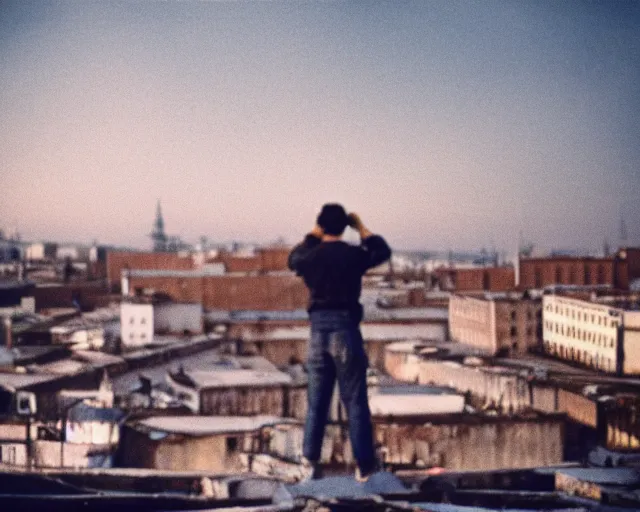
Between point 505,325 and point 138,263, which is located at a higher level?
point 138,263

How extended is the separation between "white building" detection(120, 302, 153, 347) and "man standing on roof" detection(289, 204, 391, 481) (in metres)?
6.62

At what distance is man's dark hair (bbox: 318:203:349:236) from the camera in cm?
268

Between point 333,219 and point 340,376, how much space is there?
51 centimetres

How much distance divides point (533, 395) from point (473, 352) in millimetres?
1906

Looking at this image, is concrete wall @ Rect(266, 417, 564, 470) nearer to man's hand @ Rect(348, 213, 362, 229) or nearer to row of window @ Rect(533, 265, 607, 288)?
row of window @ Rect(533, 265, 607, 288)

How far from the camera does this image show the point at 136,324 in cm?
930

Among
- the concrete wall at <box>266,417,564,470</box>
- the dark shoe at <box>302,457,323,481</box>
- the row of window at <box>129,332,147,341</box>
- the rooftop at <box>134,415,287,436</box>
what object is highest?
the dark shoe at <box>302,457,323,481</box>

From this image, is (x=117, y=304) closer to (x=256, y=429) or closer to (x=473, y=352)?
(x=473, y=352)

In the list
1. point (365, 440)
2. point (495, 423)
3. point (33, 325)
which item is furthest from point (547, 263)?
point (365, 440)

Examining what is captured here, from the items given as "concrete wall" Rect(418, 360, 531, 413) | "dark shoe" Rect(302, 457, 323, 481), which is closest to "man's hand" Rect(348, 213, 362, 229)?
"dark shoe" Rect(302, 457, 323, 481)

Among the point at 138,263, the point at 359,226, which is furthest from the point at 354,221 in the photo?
the point at 138,263

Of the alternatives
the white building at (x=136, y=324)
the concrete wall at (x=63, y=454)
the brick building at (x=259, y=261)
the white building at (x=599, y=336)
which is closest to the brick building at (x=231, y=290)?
the brick building at (x=259, y=261)

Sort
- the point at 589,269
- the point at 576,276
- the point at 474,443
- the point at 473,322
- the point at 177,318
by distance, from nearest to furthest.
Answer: the point at 474,443, the point at 589,269, the point at 576,276, the point at 473,322, the point at 177,318

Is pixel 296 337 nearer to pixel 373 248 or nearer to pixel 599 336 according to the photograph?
pixel 599 336
